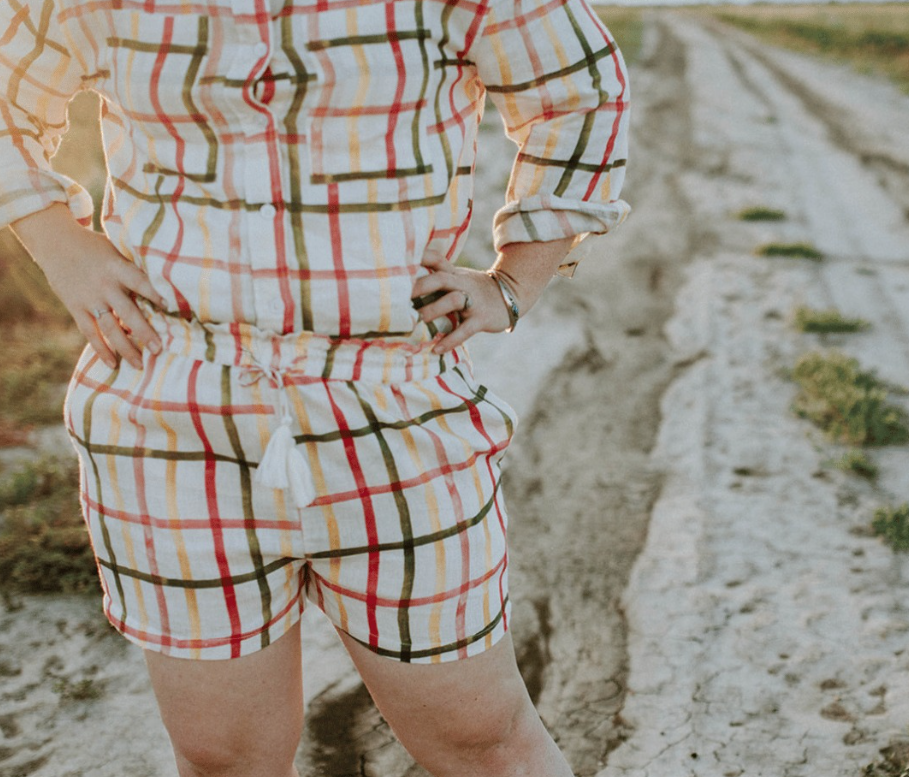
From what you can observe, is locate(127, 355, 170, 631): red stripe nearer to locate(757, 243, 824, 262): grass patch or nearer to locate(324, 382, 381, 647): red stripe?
locate(324, 382, 381, 647): red stripe

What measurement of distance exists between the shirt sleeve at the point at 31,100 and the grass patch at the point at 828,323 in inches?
144

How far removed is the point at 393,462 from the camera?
113 cm

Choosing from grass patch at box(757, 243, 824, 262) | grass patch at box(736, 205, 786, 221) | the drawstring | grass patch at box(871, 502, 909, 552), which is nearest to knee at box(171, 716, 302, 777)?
the drawstring

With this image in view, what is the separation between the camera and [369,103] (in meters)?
1.06

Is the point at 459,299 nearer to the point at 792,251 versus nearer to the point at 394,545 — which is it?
the point at 394,545

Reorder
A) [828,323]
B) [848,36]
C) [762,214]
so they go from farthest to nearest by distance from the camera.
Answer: [848,36]
[762,214]
[828,323]

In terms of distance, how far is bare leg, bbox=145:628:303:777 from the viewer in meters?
1.20

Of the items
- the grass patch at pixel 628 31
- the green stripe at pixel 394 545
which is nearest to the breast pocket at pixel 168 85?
the green stripe at pixel 394 545

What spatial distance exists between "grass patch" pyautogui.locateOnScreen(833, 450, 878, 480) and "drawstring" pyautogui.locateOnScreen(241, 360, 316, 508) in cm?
250

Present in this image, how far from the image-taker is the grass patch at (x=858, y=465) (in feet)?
10.1

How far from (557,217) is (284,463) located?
509mm

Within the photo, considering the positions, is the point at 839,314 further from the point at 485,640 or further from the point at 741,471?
the point at 485,640

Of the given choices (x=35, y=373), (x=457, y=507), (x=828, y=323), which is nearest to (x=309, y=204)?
(x=457, y=507)

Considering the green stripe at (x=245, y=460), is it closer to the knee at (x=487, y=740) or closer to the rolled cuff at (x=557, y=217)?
the rolled cuff at (x=557, y=217)
